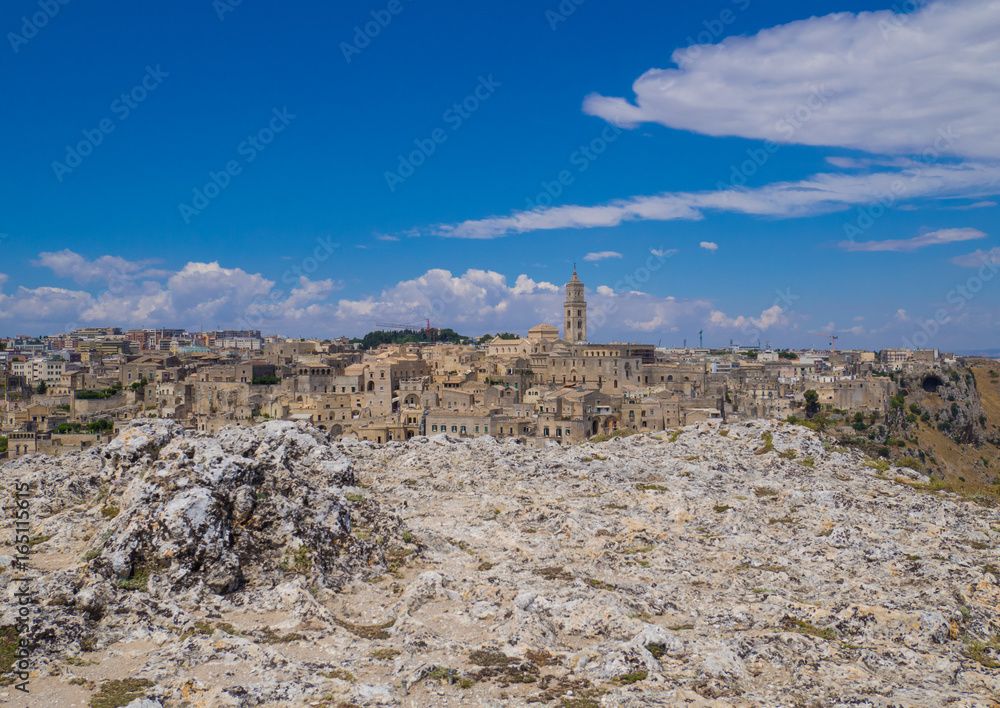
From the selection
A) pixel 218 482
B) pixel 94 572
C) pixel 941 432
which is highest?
pixel 218 482

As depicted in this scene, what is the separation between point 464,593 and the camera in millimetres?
14172

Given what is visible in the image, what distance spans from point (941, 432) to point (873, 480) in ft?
227

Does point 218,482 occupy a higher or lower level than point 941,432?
higher

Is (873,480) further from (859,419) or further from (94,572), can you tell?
(859,419)

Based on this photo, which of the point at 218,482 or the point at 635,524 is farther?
the point at 635,524

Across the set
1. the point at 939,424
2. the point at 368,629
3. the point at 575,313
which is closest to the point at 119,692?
the point at 368,629

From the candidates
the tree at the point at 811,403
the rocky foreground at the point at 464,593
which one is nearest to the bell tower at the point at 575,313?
the tree at the point at 811,403

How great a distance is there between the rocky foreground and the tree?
54833mm

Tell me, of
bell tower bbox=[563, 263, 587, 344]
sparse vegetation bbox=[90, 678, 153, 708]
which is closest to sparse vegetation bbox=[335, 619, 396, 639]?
sparse vegetation bbox=[90, 678, 153, 708]

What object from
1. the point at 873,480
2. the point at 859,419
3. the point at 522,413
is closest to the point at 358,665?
the point at 873,480

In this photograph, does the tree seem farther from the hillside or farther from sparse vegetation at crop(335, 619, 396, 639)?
sparse vegetation at crop(335, 619, 396, 639)

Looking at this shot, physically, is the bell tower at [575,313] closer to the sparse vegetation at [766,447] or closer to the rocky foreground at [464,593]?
the sparse vegetation at [766,447]

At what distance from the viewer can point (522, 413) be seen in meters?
54.0

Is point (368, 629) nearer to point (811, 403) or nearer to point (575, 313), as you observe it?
point (811, 403)
